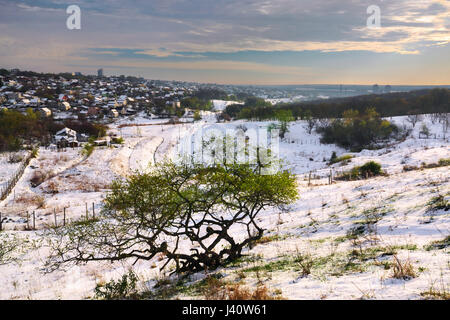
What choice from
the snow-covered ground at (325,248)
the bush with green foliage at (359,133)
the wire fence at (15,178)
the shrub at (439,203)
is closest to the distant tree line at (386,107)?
the bush with green foliage at (359,133)

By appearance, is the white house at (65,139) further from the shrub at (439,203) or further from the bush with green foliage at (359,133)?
the shrub at (439,203)

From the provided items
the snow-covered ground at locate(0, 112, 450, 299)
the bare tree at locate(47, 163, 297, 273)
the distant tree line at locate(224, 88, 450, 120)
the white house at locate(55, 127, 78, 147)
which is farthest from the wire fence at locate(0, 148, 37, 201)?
the distant tree line at locate(224, 88, 450, 120)

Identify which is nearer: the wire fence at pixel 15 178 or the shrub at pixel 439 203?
the shrub at pixel 439 203

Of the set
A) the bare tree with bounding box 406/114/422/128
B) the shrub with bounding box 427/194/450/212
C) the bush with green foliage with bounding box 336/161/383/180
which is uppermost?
the bare tree with bounding box 406/114/422/128

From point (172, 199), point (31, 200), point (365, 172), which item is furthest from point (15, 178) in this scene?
point (365, 172)

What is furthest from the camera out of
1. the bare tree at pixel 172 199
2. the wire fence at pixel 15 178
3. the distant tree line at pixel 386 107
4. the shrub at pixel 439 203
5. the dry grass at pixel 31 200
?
the distant tree line at pixel 386 107

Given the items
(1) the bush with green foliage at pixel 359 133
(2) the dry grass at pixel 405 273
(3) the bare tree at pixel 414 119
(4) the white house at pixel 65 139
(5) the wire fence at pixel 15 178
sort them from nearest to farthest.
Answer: (2) the dry grass at pixel 405 273 < (5) the wire fence at pixel 15 178 < (4) the white house at pixel 65 139 < (1) the bush with green foliage at pixel 359 133 < (3) the bare tree at pixel 414 119

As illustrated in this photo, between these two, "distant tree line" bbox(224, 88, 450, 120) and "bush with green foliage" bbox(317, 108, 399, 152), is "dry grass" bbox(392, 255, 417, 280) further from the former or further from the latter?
"distant tree line" bbox(224, 88, 450, 120)

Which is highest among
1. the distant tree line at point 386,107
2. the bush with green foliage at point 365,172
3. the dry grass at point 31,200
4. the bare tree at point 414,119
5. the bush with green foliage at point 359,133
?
the distant tree line at point 386,107

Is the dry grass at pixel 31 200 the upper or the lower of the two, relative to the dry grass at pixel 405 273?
lower

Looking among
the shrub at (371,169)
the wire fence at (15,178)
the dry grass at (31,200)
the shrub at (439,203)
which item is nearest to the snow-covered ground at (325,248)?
the dry grass at (31,200)

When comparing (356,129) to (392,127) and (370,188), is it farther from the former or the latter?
(370,188)

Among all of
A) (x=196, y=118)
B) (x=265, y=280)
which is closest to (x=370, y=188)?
(x=265, y=280)

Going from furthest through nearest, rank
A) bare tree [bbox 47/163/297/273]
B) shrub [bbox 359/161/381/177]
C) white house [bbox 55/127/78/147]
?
white house [bbox 55/127/78/147], shrub [bbox 359/161/381/177], bare tree [bbox 47/163/297/273]
